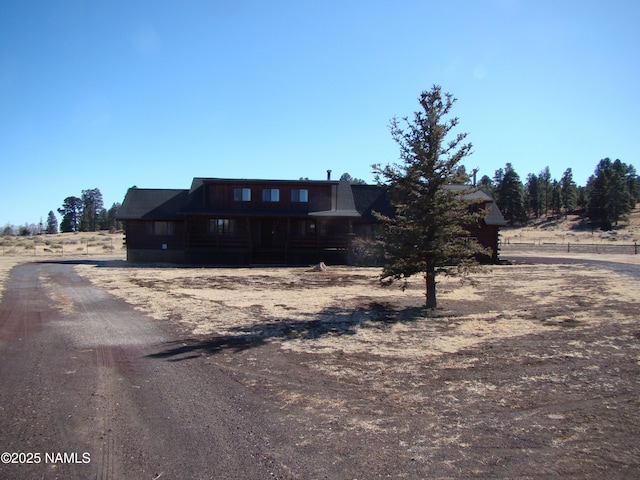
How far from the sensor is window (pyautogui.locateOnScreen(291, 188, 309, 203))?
30.8m

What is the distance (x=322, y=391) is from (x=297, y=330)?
378cm

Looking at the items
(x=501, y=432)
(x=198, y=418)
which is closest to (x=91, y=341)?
(x=198, y=418)

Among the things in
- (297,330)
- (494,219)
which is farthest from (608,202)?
(297,330)

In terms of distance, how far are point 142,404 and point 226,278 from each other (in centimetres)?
1467

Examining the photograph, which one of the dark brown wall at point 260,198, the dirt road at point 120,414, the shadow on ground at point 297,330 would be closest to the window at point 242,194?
the dark brown wall at point 260,198

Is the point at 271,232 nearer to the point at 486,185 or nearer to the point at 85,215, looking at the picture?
the point at 486,185

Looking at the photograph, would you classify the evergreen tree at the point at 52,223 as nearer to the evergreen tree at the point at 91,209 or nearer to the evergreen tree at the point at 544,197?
the evergreen tree at the point at 91,209

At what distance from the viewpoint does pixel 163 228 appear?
31219mm

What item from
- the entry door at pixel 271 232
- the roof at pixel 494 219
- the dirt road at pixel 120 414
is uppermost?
the roof at pixel 494 219

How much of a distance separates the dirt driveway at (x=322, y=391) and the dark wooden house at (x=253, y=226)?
1704cm

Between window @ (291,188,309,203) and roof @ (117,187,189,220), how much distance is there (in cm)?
877

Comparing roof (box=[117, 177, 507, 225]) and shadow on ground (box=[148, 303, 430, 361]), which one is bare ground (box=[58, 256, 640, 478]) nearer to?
shadow on ground (box=[148, 303, 430, 361])

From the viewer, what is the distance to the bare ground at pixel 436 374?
13.4ft

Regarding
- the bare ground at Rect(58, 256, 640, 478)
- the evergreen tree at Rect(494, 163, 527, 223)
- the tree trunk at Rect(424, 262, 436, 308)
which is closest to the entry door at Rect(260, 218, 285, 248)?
the bare ground at Rect(58, 256, 640, 478)
